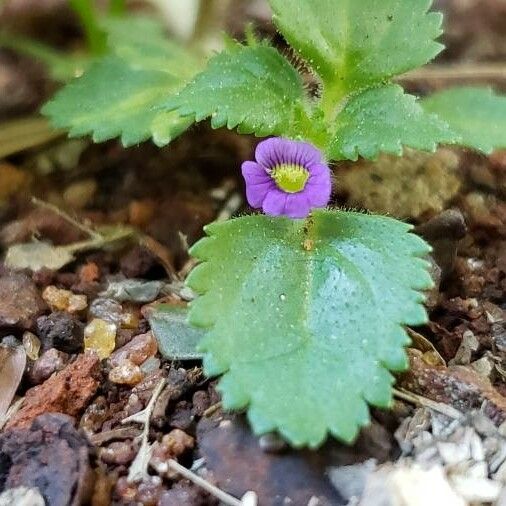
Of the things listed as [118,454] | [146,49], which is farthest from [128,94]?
[118,454]

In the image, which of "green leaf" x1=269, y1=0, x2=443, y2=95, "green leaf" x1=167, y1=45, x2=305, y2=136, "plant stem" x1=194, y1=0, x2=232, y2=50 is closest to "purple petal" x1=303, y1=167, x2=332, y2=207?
"green leaf" x1=167, y1=45, x2=305, y2=136

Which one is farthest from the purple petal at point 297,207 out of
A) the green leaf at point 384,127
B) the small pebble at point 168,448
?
A: the small pebble at point 168,448

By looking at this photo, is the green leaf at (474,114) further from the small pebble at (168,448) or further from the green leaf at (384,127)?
the small pebble at (168,448)

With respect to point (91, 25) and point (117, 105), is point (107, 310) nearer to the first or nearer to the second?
point (117, 105)

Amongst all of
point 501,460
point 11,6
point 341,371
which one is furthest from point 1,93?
point 501,460

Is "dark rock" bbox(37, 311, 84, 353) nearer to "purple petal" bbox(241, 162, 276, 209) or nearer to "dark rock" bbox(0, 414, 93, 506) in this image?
"dark rock" bbox(0, 414, 93, 506)

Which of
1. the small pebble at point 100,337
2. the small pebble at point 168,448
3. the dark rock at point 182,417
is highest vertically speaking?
the small pebble at point 168,448
